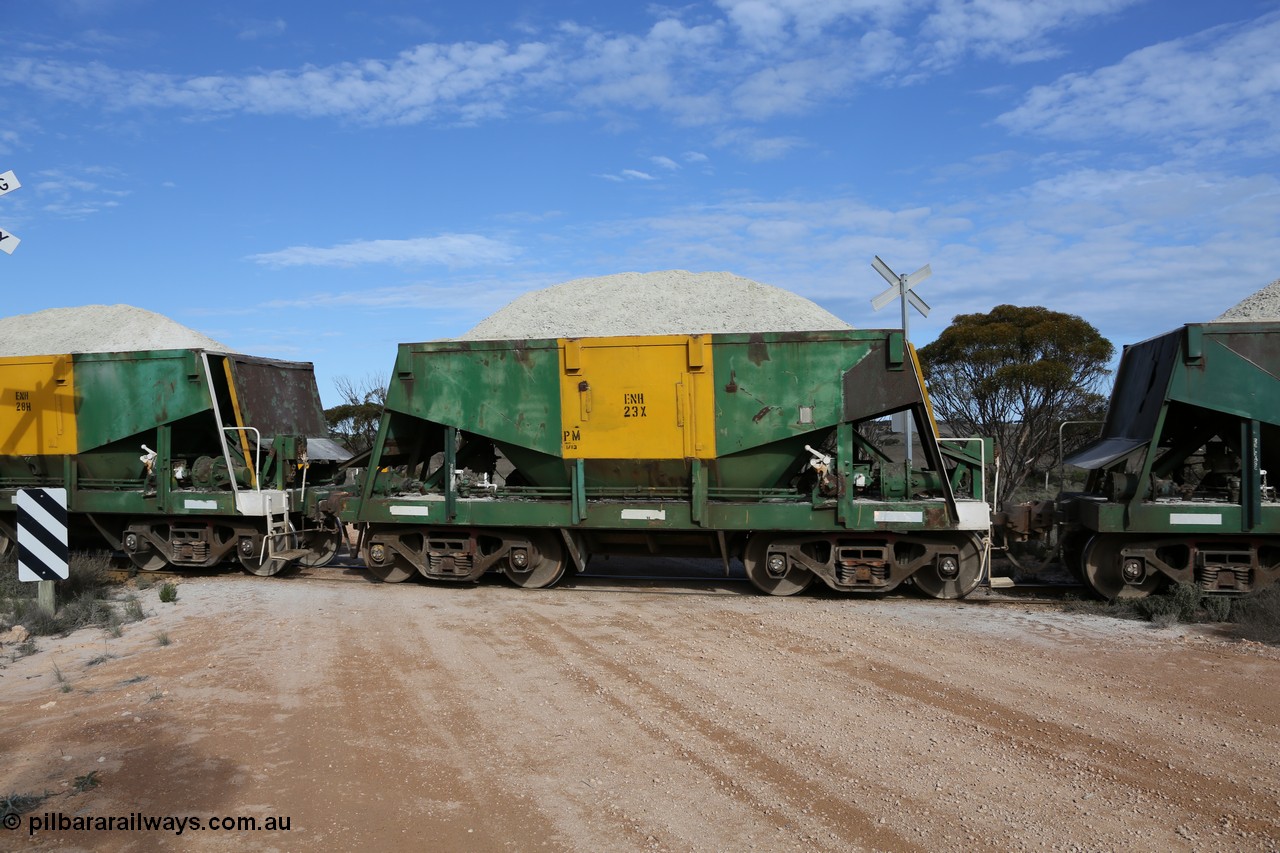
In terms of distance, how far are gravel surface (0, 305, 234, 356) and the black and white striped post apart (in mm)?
51602

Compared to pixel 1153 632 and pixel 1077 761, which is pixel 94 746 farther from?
Answer: pixel 1153 632

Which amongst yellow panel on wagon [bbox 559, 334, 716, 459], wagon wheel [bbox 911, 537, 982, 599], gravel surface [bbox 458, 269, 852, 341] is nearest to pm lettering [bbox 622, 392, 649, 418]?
yellow panel on wagon [bbox 559, 334, 716, 459]

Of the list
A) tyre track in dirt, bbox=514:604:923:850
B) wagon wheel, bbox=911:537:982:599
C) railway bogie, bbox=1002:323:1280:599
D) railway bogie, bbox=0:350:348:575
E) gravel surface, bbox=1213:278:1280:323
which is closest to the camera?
tyre track in dirt, bbox=514:604:923:850

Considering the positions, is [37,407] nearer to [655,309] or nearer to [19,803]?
[19,803]

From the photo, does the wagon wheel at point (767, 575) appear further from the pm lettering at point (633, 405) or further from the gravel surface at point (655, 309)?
the gravel surface at point (655, 309)

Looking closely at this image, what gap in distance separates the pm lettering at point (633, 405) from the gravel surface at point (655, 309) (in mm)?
27622

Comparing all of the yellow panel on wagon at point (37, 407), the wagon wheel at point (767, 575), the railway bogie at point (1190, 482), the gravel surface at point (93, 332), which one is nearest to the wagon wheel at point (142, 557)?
the yellow panel on wagon at point (37, 407)

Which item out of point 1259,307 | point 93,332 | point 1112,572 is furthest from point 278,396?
point 93,332

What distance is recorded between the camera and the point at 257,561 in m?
12.2

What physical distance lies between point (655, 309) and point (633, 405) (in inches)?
1288

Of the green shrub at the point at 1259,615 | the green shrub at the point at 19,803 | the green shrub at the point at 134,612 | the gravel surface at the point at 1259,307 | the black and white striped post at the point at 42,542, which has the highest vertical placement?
the gravel surface at the point at 1259,307

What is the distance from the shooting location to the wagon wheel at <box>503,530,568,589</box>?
1091 cm

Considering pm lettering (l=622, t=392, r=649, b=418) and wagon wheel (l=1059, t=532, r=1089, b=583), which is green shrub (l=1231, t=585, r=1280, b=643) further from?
pm lettering (l=622, t=392, r=649, b=418)

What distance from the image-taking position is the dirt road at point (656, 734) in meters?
4.21
